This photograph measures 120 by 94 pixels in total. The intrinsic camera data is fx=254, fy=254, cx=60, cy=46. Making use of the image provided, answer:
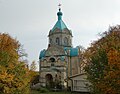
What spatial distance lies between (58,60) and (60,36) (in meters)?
6.76

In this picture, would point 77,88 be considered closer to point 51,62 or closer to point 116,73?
point 51,62

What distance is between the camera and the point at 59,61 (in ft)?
170

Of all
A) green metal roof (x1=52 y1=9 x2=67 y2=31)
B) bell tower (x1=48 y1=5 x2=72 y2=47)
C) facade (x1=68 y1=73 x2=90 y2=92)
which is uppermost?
green metal roof (x1=52 y1=9 x2=67 y2=31)

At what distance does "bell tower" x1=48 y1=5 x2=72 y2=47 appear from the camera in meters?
56.2

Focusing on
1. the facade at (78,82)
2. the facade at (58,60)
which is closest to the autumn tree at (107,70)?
the facade at (78,82)

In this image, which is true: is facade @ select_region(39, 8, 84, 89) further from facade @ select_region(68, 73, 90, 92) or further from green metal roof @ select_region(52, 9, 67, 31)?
facade @ select_region(68, 73, 90, 92)

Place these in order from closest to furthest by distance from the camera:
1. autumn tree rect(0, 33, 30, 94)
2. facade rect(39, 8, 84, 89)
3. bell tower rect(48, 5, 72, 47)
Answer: autumn tree rect(0, 33, 30, 94) < facade rect(39, 8, 84, 89) < bell tower rect(48, 5, 72, 47)

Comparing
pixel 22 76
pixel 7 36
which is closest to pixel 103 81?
pixel 22 76

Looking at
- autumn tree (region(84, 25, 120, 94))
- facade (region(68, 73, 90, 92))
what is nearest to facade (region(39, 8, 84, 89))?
facade (region(68, 73, 90, 92))

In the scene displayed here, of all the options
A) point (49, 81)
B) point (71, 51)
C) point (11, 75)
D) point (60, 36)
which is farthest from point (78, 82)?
point (11, 75)

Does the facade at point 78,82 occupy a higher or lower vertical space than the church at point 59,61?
lower

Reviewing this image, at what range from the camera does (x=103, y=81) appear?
20.4 m

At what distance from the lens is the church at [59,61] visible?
50.8 metres

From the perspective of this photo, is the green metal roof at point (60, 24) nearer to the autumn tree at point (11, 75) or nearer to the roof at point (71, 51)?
the roof at point (71, 51)
